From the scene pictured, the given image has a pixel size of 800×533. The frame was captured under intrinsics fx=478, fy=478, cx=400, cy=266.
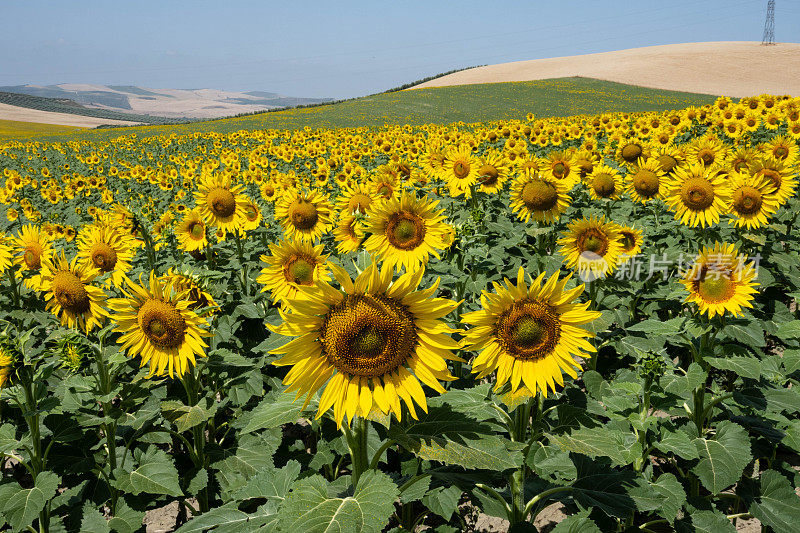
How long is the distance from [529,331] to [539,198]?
336 centimetres

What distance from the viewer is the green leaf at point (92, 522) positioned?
2.93 m

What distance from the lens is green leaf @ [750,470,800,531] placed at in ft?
9.96

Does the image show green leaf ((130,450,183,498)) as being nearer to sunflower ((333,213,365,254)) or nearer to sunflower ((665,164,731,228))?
sunflower ((333,213,365,254))

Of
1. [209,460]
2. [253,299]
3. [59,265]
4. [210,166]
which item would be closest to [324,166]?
[210,166]

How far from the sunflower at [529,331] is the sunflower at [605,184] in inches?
177

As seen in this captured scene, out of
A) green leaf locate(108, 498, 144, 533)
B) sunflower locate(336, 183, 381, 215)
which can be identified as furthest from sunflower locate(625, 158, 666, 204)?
green leaf locate(108, 498, 144, 533)

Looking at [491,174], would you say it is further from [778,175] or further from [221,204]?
[221,204]

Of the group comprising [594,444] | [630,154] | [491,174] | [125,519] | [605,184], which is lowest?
[125,519]

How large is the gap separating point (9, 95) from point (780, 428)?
450 ft

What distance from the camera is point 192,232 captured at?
5.91m

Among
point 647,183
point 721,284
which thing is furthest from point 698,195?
point 721,284

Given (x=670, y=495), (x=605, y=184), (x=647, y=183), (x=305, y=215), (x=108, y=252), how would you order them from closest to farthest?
(x=670, y=495) → (x=108, y=252) → (x=305, y=215) → (x=647, y=183) → (x=605, y=184)

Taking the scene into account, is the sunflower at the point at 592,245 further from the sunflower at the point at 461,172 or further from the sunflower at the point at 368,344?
the sunflower at the point at 368,344

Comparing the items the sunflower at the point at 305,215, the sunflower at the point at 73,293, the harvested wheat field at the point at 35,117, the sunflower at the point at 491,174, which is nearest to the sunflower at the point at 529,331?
the sunflower at the point at 73,293
